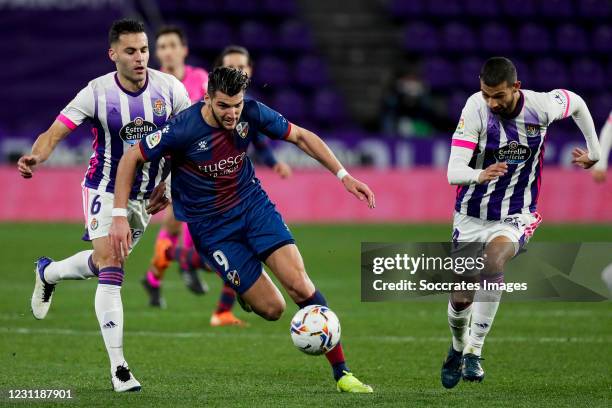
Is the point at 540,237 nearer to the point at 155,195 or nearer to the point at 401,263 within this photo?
the point at 401,263

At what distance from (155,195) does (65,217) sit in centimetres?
1201

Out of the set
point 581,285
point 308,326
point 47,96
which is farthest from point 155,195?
point 47,96

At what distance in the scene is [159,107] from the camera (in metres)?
7.52

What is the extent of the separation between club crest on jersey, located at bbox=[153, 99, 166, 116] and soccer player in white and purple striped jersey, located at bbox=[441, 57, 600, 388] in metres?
1.96

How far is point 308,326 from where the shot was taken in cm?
659

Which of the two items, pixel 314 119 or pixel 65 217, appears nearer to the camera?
pixel 65 217

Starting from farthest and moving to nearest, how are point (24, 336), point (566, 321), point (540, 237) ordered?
1. point (540, 237)
2. point (566, 321)
3. point (24, 336)

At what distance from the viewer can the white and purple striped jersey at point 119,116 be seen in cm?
738

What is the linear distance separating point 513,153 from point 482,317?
3.70ft

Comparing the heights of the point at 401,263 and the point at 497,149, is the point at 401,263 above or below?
below

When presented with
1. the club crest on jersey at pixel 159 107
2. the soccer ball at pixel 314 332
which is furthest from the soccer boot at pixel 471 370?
the club crest on jersey at pixel 159 107

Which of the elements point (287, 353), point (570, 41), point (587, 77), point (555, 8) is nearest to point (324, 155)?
point (287, 353)

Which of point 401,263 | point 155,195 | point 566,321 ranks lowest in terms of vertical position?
point 566,321

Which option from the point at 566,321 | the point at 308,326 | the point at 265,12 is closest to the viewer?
the point at 308,326
